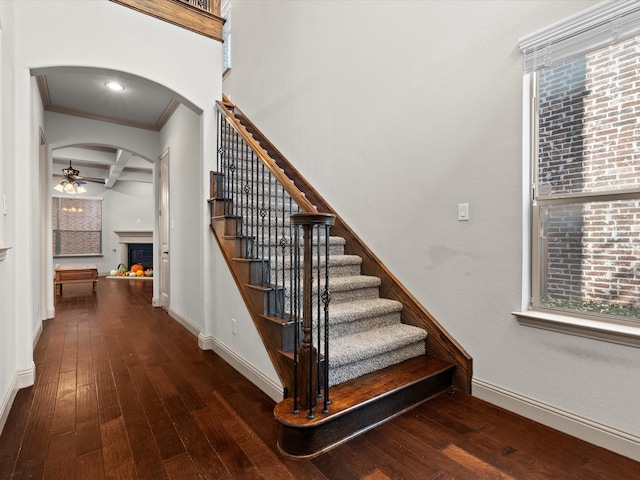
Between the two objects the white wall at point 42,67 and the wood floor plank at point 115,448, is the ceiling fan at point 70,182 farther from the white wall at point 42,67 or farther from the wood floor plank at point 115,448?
the wood floor plank at point 115,448

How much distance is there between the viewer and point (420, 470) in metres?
1.52

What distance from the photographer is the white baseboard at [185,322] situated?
3.69 metres

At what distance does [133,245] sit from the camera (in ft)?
31.5

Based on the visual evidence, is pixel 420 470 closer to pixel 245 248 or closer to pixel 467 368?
pixel 467 368

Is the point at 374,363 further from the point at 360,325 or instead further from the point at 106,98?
the point at 106,98

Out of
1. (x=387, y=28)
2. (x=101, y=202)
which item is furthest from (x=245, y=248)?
(x=101, y=202)

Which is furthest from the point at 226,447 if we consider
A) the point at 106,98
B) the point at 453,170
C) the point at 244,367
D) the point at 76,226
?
the point at 76,226

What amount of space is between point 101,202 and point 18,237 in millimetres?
8582

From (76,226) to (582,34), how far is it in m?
11.2

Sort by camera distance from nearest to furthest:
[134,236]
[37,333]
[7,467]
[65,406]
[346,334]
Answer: [7,467] → [65,406] → [346,334] → [37,333] → [134,236]

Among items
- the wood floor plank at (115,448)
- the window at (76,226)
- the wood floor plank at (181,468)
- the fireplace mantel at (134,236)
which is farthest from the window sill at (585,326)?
the window at (76,226)

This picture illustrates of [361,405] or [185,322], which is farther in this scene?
[185,322]

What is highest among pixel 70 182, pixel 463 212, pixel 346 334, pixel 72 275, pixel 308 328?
pixel 70 182

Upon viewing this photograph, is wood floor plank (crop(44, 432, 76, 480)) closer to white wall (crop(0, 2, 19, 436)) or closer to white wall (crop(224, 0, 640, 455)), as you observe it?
white wall (crop(0, 2, 19, 436))
